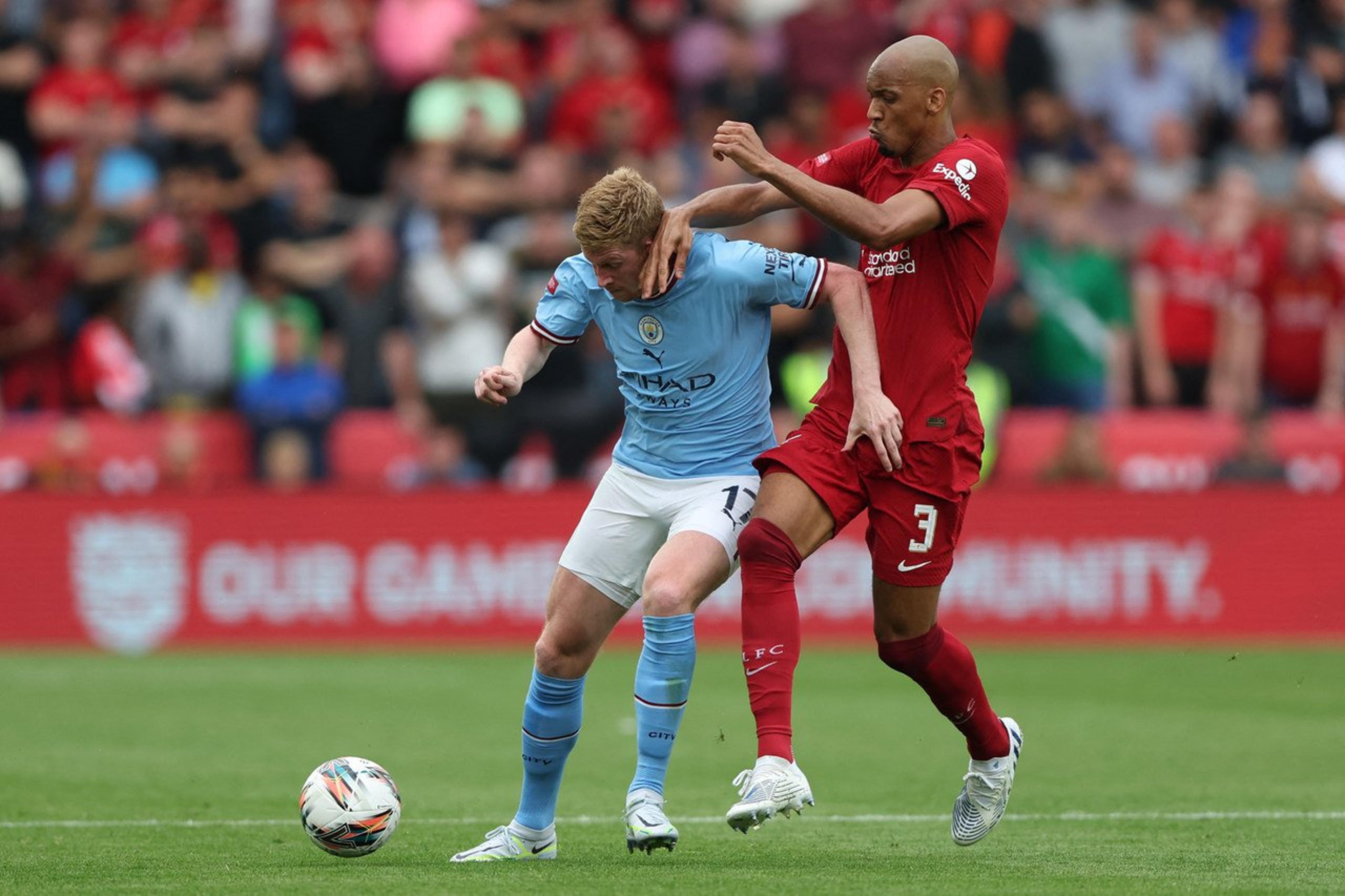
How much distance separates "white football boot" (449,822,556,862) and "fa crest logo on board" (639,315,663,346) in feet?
6.04

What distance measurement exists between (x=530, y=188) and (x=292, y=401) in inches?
111

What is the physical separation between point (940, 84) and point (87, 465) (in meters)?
11.1

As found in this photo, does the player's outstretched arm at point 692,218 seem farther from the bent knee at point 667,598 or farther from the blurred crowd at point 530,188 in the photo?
the blurred crowd at point 530,188

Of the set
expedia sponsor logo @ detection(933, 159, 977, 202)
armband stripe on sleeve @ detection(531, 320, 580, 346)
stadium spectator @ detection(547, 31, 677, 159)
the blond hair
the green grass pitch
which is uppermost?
stadium spectator @ detection(547, 31, 677, 159)

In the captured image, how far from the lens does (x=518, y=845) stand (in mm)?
7797

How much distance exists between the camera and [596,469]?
56.3ft

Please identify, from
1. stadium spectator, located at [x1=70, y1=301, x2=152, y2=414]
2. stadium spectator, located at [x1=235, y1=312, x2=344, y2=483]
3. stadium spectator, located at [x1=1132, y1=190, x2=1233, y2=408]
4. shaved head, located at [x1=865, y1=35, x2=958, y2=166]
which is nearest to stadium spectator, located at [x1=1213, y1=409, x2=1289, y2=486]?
stadium spectator, located at [x1=1132, y1=190, x2=1233, y2=408]

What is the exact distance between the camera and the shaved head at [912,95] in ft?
24.5

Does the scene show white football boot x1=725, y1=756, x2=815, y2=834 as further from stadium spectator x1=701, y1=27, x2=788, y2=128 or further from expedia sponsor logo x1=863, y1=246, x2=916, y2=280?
stadium spectator x1=701, y1=27, x2=788, y2=128

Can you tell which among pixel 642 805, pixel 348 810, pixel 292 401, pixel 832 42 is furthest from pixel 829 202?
pixel 832 42

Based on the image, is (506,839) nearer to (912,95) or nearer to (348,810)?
(348,810)

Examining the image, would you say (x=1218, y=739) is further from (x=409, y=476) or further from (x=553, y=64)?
(x=553, y=64)

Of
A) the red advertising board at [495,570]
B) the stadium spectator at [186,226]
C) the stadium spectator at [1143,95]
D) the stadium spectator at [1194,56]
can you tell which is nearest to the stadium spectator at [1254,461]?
the red advertising board at [495,570]

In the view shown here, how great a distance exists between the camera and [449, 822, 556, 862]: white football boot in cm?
773
